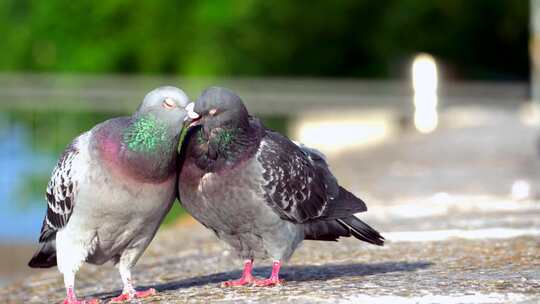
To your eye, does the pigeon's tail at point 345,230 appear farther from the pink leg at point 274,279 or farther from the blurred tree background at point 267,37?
the blurred tree background at point 267,37

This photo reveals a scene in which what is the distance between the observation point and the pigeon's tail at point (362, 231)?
6.90m

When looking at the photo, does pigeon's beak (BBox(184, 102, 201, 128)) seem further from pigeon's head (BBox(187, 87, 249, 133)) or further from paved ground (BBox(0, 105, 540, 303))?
paved ground (BBox(0, 105, 540, 303))

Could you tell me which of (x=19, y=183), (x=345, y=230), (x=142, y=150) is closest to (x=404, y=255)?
(x=345, y=230)

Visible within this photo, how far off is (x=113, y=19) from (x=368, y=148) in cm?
2447

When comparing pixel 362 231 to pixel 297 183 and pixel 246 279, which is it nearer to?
pixel 297 183

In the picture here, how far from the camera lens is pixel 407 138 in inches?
767

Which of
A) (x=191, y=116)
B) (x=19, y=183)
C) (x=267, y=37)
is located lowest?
(x=191, y=116)

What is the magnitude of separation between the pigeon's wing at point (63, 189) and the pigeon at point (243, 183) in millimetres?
525

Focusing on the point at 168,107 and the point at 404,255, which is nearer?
the point at 168,107

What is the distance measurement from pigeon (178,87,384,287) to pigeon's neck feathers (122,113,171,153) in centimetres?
15

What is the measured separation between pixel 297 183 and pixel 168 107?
92 cm

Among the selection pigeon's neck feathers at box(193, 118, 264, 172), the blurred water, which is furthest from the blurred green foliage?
pigeon's neck feathers at box(193, 118, 264, 172)

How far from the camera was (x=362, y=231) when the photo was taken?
6906 mm

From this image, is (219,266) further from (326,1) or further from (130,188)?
(326,1)
